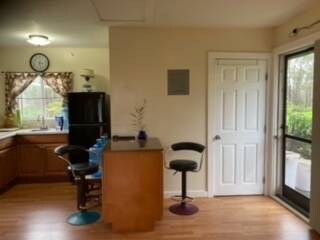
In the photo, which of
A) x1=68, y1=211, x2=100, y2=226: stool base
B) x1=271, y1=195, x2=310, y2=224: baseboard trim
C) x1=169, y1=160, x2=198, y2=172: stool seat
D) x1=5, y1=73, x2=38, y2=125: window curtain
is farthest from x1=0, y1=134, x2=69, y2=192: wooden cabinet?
x1=271, y1=195, x2=310, y2=224: baseboard trim

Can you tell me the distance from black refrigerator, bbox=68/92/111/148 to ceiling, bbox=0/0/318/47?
105 centimetres

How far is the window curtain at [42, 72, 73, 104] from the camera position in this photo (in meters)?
5.61

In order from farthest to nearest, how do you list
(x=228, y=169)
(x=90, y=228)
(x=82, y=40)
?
1. (x=82, y=40)
2. (x=228, y=169)
3. (x=90, y=228)

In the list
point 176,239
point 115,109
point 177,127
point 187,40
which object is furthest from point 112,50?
point 176,239

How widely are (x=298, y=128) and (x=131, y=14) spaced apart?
8.65 ft

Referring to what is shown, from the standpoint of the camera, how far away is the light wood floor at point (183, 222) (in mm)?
3109

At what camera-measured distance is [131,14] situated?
3.51 metres

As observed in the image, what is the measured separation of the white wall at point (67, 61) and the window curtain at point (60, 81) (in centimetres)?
11

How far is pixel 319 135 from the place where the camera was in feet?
10.2

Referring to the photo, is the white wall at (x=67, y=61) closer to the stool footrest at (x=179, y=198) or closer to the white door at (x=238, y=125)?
the white door at (x=238, y=125)

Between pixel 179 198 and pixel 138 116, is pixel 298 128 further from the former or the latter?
pixel 138 116

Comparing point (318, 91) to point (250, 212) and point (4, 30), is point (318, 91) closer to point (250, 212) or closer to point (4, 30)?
point (250, 212)

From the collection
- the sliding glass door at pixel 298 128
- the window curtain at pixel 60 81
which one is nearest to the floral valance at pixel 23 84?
the window curtain at pixel 60 81

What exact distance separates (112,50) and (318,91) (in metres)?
2.66
